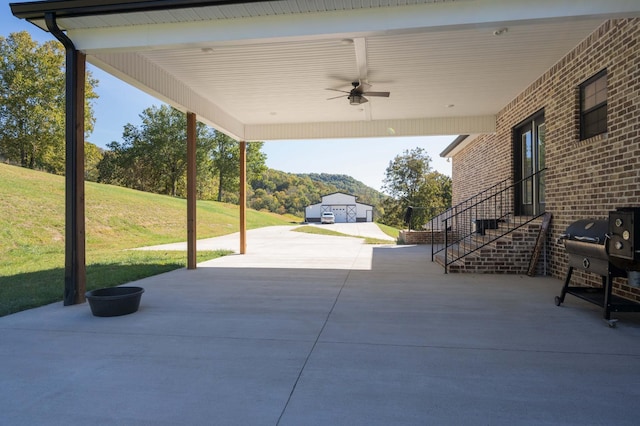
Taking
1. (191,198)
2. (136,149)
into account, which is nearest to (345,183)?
(136,149)

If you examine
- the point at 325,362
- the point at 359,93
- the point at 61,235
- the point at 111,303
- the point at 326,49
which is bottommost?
the point at 325,362

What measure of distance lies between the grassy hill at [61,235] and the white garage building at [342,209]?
2888cm

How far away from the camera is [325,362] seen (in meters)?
3.06

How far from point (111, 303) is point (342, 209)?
47696 millimetres

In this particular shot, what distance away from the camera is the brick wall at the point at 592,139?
187 inches

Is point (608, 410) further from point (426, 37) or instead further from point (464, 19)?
point (426, 37)

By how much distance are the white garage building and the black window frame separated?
1763 inches

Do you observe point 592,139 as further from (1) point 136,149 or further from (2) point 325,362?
(1) point 136,149

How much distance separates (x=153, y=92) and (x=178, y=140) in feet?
113

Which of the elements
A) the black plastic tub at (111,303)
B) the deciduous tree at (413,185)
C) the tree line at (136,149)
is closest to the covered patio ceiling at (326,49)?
the black plastic tub at (111,303)

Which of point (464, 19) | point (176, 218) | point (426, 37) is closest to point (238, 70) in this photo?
point (426, 37)

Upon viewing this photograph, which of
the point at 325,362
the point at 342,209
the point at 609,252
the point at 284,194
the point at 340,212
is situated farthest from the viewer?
the point at 284,194

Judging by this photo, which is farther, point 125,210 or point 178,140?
point 178,140

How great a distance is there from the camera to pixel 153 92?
6574 millimetres
